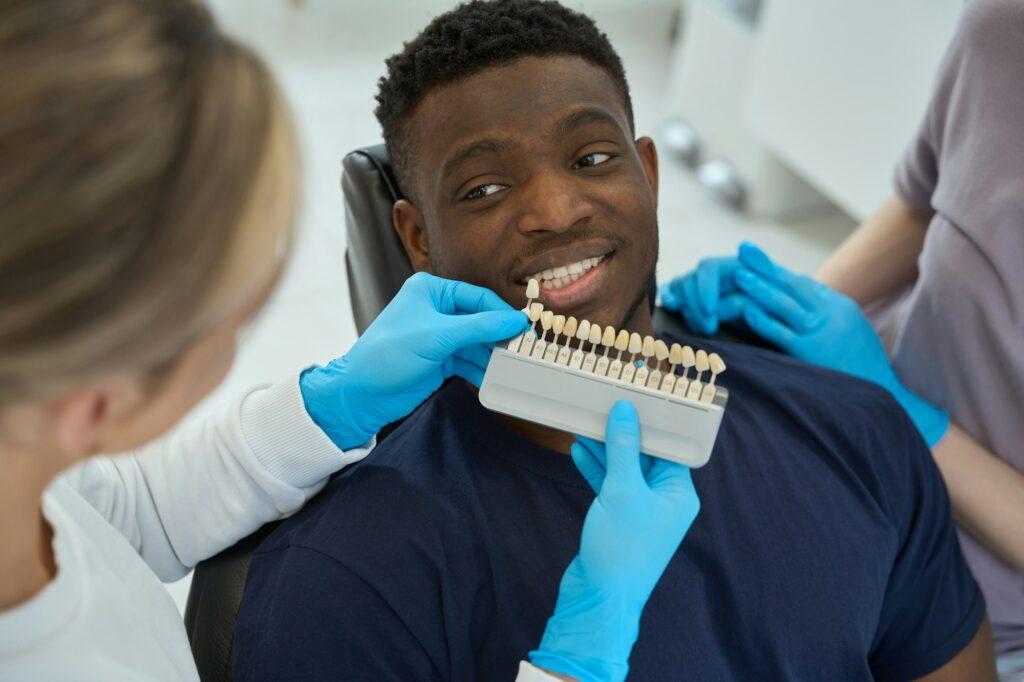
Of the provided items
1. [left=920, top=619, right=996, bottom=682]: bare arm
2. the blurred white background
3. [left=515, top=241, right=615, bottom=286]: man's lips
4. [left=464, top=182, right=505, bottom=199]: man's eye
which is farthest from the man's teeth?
the blurred white background

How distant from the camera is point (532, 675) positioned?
3.17 ft

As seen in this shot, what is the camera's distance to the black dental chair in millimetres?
1153

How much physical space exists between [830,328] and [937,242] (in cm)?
19

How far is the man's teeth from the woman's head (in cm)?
54

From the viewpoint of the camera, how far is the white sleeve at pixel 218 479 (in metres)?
1.15

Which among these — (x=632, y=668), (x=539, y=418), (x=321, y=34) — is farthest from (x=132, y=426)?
(x=321, y=34)

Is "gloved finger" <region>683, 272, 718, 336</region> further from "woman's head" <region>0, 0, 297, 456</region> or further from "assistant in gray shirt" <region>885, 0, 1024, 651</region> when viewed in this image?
"woman's head" <region>0, 0, 297, 456</region>

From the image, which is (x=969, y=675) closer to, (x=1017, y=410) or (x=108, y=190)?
(x=1017, y=410)

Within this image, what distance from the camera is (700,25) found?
3.09 m

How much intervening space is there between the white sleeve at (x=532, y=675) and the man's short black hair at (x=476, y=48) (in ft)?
2.10

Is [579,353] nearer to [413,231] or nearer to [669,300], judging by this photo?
[413,231]

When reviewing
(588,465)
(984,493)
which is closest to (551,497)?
(588,465)

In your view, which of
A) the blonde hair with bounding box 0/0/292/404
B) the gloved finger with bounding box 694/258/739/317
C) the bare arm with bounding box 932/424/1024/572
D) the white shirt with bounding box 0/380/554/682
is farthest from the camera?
the gloved finger with bounding box 694/258/739/317

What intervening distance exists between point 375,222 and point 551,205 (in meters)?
0.34
